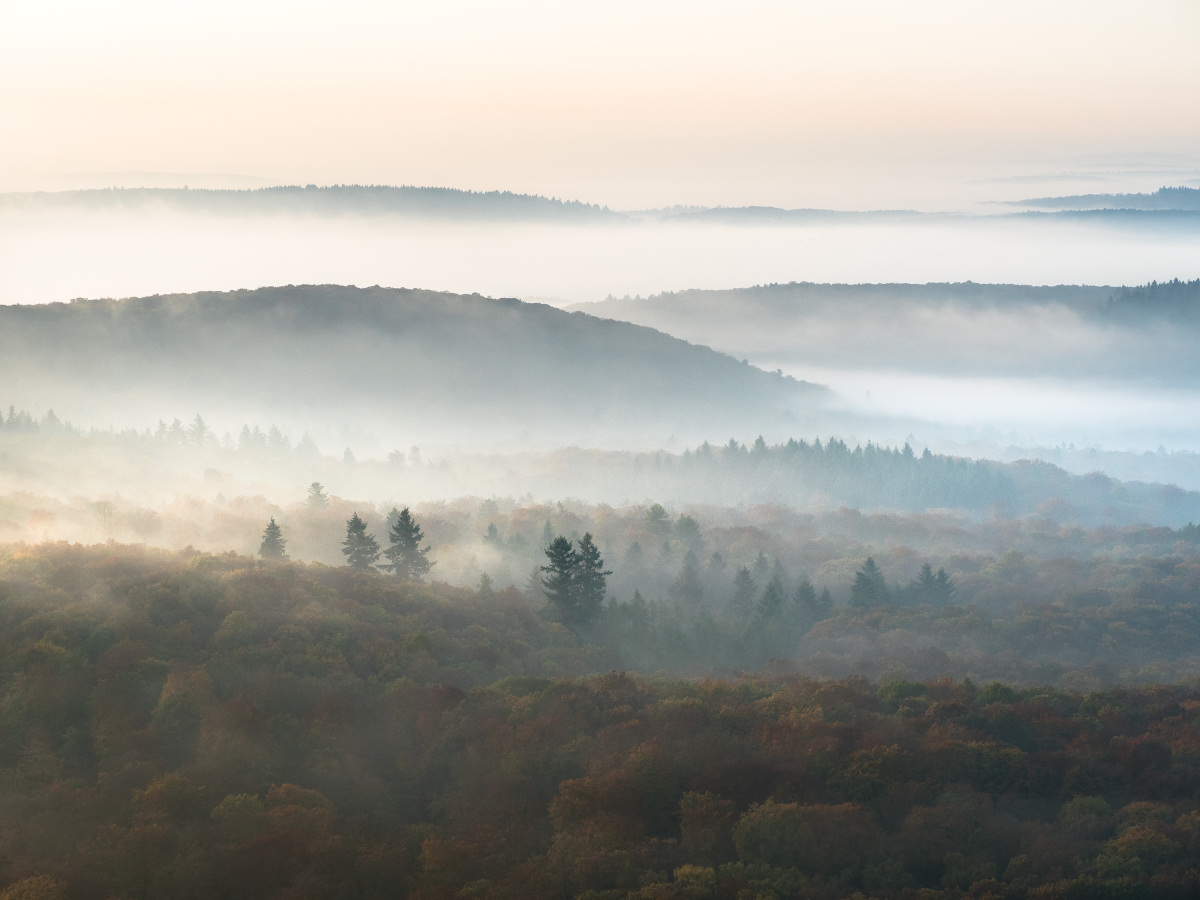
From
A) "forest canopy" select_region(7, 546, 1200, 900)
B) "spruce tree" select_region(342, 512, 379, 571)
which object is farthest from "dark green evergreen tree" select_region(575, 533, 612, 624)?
"spruce tree" select_region(342, 512, 379, 571)

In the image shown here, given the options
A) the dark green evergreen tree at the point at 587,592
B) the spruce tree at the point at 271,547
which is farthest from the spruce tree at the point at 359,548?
the dark green evergreen tree at the point at 587,592

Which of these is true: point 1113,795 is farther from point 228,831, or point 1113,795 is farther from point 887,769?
point 228,831

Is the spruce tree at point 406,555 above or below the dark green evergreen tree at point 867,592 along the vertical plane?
above

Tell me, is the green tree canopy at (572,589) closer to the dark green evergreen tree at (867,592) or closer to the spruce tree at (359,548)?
the spruce tree at (359,548)

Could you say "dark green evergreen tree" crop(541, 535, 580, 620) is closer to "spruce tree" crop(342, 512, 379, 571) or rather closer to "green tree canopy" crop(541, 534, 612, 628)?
"green tree canopy" crop(541, 534, 612, 628)

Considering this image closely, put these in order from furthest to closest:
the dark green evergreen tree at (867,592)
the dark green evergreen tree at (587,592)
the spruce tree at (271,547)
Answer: the dark green evergreen tree at (867,592) → the spruce tree at (271,547) → the dark green evergreen tree at (587,592)

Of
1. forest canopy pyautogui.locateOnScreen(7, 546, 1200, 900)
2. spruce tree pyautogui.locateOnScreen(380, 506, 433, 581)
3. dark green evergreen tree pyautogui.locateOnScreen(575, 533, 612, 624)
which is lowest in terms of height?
forest canopy pyautogui.locateOnScreen(7, 546, 1200, 900)

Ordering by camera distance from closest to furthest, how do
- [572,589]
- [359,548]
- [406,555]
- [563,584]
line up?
[563,584]
[572,589]
[359,548]
[406,555]

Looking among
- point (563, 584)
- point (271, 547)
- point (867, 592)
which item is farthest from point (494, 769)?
point (867, 592)

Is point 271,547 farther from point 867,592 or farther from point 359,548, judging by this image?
point 867,592
